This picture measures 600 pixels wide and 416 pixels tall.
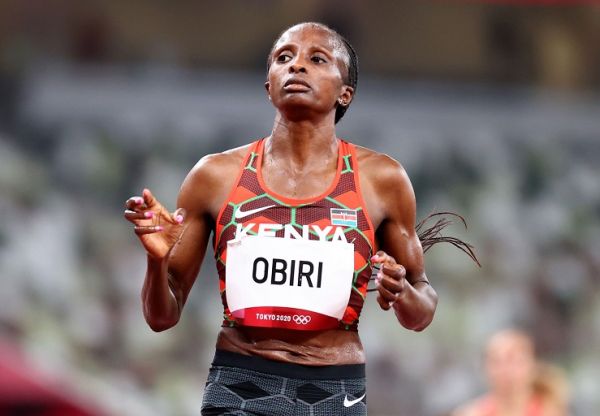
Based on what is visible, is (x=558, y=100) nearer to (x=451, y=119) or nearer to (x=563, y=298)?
(x=451, y=119)

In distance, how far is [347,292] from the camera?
3.56 meters

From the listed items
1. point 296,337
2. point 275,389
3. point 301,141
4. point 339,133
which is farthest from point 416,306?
point 339,133

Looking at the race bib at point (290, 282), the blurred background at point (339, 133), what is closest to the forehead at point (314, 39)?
the race bib at point (290, 282)

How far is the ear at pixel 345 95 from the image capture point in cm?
383

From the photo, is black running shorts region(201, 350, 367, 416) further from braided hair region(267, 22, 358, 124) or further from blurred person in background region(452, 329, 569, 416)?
blurred person in background region(452, 329, 569, 416)

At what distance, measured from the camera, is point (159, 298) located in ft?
11.4

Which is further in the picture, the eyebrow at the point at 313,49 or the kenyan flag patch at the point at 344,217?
the eyebrow at the point at 313,49

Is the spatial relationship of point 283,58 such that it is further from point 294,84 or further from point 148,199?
point 148,199

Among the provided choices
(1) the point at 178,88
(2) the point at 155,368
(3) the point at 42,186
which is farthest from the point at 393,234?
(1) the point at 178,88

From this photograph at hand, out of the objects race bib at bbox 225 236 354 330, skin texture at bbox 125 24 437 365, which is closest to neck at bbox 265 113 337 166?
skin texture at bbox 125 24 437 365

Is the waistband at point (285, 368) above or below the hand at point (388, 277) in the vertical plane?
below

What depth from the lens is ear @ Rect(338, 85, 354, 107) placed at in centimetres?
383

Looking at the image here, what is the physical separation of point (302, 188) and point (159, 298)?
23.4 inches

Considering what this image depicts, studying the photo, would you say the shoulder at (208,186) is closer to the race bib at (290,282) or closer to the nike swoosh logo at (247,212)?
the nike swoosh logo at (247,212)
